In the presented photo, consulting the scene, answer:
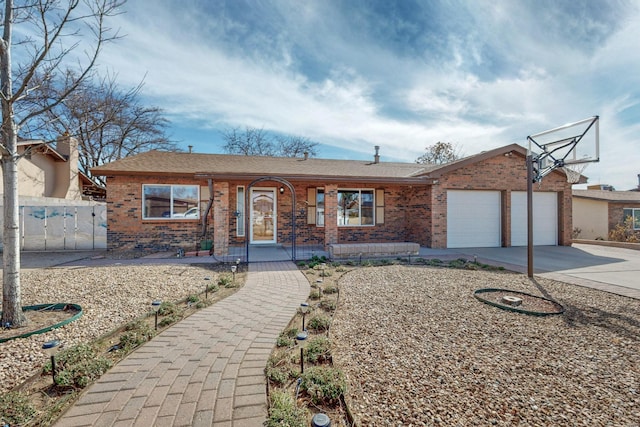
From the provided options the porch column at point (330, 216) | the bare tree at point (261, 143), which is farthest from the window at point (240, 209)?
the bare tree at point (261, 143)

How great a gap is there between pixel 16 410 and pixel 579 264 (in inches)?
466

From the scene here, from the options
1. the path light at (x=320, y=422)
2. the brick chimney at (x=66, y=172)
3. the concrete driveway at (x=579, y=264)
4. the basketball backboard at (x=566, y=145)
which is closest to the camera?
the path light at (x=320, y=422)

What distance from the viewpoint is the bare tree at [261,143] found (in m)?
24.3

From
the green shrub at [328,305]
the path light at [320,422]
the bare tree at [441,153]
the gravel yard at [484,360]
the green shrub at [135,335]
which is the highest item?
the bare tree at [441,153]

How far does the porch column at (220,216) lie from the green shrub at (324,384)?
712cm

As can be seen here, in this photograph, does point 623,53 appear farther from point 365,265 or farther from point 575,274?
point 365,265

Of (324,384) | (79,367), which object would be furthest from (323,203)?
(79,367)

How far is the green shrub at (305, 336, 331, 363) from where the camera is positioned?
291cm

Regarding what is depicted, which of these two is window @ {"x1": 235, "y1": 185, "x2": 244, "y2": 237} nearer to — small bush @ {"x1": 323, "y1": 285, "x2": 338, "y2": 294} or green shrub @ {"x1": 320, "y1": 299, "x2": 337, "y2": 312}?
small bush @ {"x1": 323, "y1": 285, "x2": 338, "y2": 294}

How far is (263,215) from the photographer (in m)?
11.4

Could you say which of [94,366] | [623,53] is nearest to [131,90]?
[94,366]

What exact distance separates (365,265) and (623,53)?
937cm

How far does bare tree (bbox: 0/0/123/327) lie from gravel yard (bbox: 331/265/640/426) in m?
4.18

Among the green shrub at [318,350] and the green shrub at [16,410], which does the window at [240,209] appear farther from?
the green shrub at [16,410]
